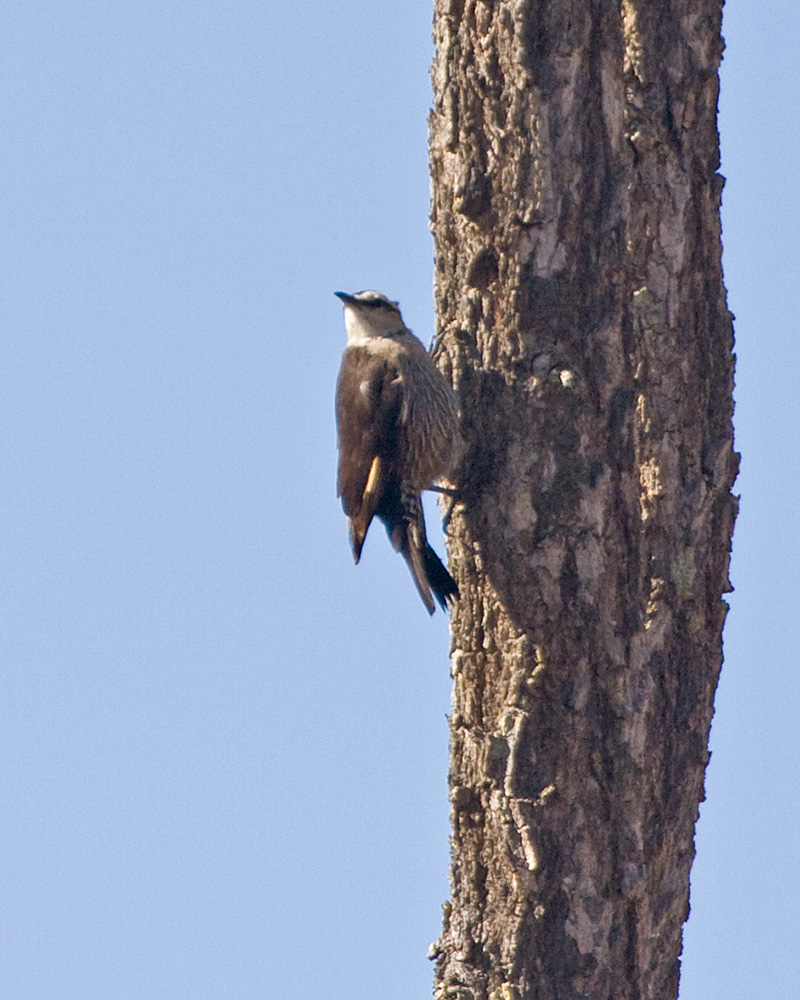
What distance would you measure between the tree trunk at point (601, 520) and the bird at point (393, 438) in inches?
27.2

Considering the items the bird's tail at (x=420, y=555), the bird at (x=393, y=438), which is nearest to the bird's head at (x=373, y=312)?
the bird at (x=393, y=438)

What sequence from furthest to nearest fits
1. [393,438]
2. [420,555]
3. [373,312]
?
[373,312] < [393,438] < [420,555]

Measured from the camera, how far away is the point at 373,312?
579 centimetres

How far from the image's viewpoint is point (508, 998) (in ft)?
12.9

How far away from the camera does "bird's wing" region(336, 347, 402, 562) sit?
16.9 ft

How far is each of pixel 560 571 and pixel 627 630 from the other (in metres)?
0.25

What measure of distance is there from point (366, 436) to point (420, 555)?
2.23ft

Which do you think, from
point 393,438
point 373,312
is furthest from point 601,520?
point 373,312

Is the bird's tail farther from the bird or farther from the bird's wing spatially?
the bird's wing

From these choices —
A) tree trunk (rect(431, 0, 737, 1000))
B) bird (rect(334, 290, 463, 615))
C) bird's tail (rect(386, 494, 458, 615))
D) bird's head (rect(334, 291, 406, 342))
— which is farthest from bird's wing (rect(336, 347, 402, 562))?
tree trunk (rect(431, 0, 737, 1000))

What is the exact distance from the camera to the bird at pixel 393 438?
486cm

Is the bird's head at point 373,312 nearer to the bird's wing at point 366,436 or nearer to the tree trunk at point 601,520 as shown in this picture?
the bird's wing at point 366,436

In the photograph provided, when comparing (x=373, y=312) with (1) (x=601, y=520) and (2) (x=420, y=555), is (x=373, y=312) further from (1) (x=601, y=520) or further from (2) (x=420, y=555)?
(1) (x=601, y=520)

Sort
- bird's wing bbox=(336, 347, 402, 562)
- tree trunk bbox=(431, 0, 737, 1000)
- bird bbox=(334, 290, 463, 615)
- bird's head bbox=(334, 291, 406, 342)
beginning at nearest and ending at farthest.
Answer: tree trunk bbox=(431, 0, 737, 1000)
bird bbox=(334, 290, 463, 615)
bird's wing bbox=(336, 347, 402, 562)
bird's head bbox=(334, 291, 406, 342)
